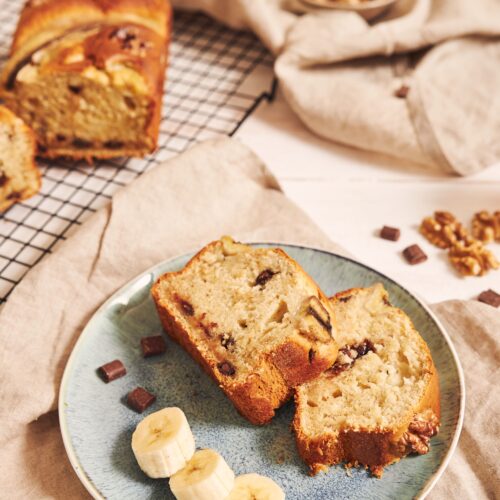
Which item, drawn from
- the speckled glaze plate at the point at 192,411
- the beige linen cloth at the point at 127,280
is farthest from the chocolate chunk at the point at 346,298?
the beige linen cloth at the point at 127,280

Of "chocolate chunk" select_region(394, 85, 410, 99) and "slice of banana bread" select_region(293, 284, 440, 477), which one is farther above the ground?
"chocolate chunk" select_region(394, 85, 410, 99)

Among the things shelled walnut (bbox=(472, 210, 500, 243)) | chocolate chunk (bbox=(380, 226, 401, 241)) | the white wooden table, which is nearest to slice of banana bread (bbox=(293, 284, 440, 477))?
the white wooden table

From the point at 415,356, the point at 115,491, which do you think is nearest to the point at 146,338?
the point at 115,491

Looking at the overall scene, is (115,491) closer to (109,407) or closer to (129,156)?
(109,407)

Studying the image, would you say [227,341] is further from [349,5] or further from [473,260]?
[349,5]

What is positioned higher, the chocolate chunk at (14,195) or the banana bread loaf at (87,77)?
the banana bread loaf at (87,77)

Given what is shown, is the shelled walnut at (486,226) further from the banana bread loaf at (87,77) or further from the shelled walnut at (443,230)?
the banana bread loaf at (87,77)

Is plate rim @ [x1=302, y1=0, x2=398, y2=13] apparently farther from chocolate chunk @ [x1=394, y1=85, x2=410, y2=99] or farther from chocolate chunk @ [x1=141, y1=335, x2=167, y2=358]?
chocolate chunk @ [x1=141, y1=335, x2=167, y2=358]
